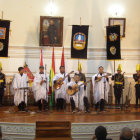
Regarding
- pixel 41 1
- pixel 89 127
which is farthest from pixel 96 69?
pixel 89 127

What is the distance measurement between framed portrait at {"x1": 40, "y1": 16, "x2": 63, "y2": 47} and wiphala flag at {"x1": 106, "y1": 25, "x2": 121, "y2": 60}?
2307 mm

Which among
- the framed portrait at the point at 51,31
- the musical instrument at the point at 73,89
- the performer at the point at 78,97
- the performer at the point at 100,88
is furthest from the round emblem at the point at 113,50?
the musical instrument at the point at 73,89

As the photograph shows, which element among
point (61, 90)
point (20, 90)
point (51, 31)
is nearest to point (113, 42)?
point (51, 31)

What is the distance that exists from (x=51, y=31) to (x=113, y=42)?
3014 millimetres

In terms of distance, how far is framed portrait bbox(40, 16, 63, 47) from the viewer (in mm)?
12969

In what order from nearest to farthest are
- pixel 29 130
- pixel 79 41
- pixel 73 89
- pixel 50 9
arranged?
pixel 29 130, pixel 73 89, pixel 79 41, pixel 50 9

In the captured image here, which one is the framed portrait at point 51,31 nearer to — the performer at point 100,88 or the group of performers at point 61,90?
the group of performers at point 61,90

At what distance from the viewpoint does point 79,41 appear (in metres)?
12.2

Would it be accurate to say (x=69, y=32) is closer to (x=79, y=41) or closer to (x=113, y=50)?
(x=79, y=41)

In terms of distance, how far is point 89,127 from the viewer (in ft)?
26.6

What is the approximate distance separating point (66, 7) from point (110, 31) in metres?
2.57

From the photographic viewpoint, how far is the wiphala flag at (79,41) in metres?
12.1

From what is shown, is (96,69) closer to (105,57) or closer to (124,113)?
(105,57)

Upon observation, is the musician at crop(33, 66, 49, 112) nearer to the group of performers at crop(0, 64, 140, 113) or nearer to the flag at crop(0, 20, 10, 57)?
the group of performers at crop(0, 64, 140, 113)
